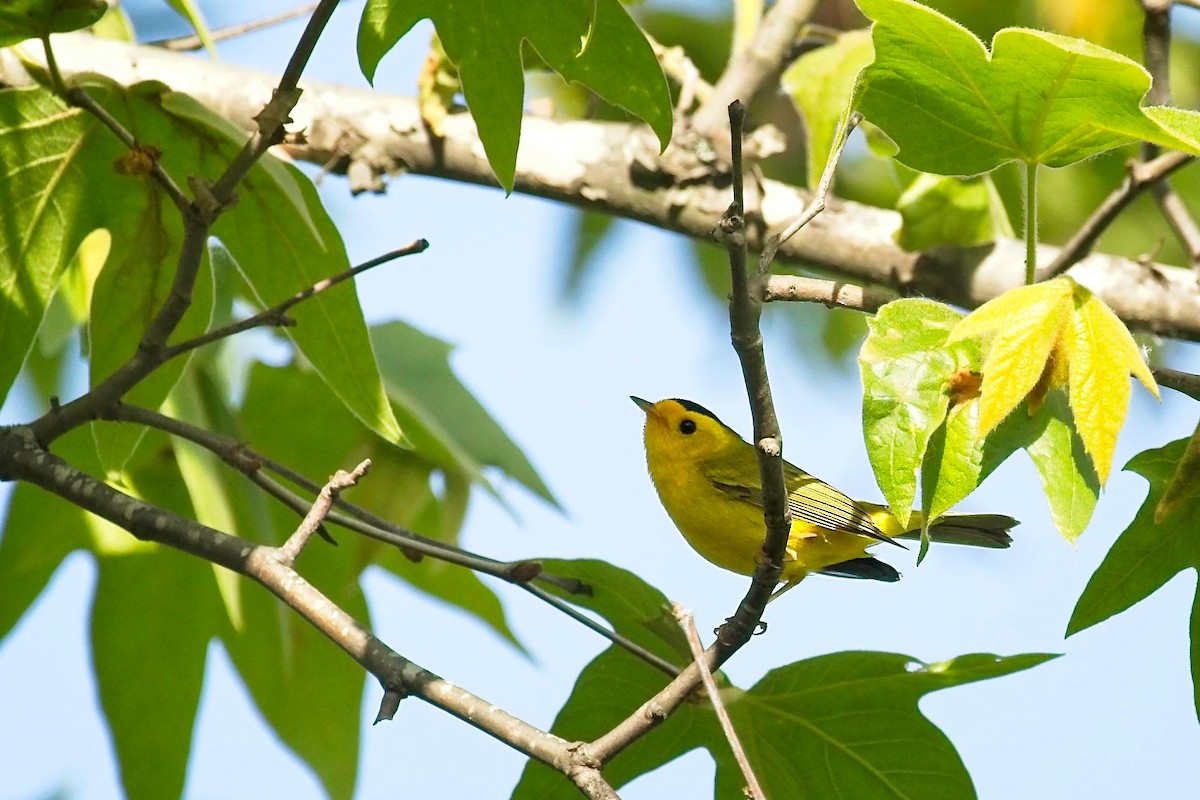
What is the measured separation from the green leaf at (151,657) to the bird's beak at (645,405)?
1363 millimetres

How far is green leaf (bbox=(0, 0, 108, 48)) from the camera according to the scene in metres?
1.98

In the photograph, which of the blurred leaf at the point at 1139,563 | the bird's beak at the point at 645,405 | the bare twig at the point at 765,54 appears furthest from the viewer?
the bird's beak at the point at 645,405

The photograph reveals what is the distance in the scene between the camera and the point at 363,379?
7.95 feet

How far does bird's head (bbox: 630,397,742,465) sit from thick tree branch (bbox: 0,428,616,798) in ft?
5.96

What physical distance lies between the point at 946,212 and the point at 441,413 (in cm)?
131

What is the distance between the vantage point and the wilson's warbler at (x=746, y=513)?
307cm

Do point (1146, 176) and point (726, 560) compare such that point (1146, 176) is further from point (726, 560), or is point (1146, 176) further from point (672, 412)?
point (672, 412)

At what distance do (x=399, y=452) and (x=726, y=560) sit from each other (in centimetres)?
86

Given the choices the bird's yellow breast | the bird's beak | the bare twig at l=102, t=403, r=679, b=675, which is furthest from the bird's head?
the bare twig at l=102, t=403, r=679, b=675

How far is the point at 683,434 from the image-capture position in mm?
3744

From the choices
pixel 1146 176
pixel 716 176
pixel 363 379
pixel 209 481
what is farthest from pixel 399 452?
pixel 1146 176

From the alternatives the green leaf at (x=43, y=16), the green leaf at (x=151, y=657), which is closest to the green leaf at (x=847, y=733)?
the green leaf at (x=151, y=657)

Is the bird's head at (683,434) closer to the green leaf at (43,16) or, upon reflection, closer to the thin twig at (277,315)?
the thin twig at (277,315)

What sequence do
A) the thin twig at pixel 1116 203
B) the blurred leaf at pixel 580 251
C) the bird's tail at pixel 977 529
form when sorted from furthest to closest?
the blurred leaf at pixel 580 251
the bird's tail at pixel 977 529
the thin twig at pixel 1116 203
